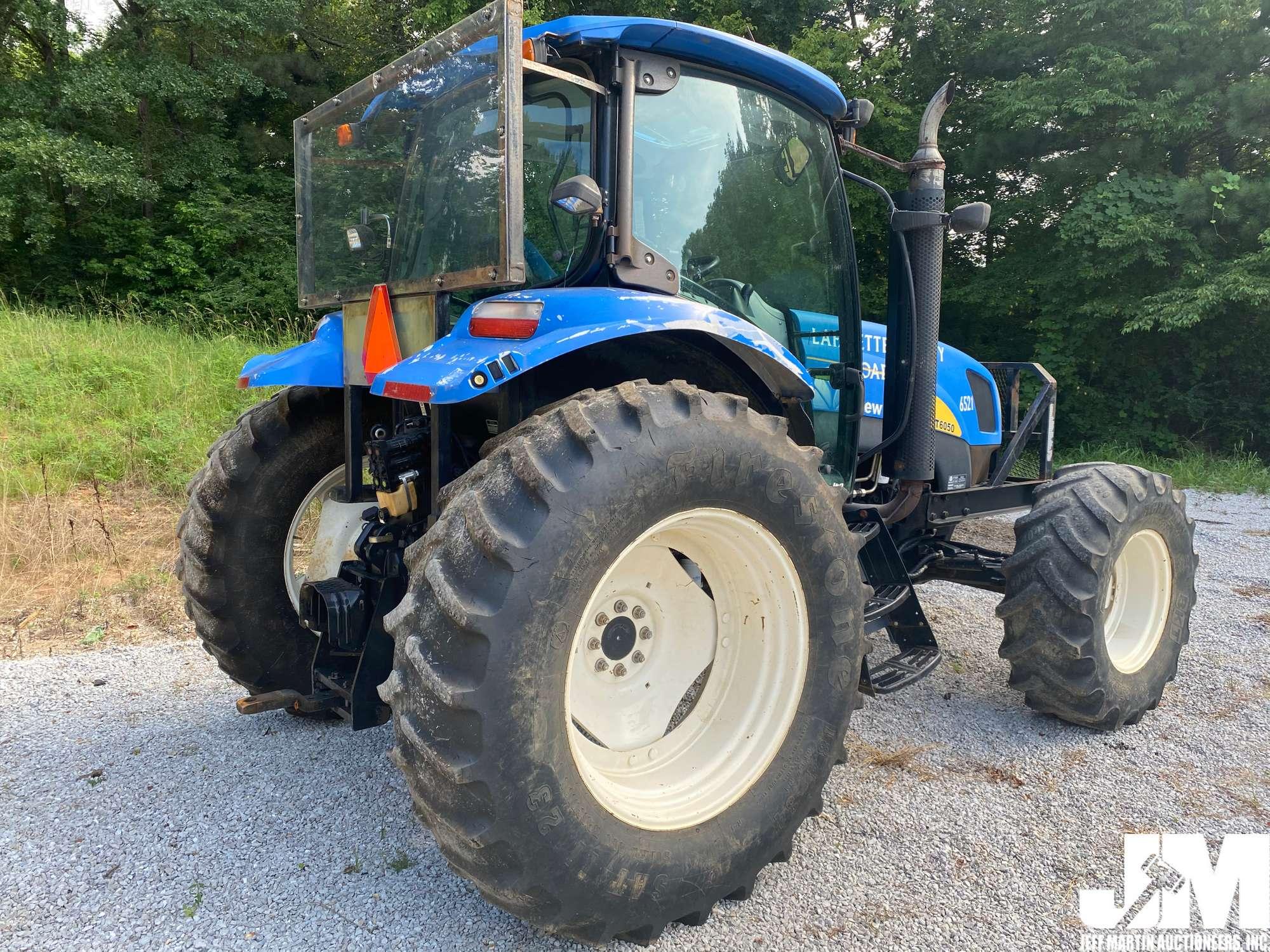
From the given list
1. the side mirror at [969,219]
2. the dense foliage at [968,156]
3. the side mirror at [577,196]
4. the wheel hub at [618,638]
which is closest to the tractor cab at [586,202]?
the side mirror at [577,196]

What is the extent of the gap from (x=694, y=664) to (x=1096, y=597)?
64.9 inches

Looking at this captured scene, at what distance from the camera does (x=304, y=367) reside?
277 cm

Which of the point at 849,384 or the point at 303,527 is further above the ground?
the point at 849,384

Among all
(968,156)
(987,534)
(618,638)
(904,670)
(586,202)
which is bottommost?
(987,534)

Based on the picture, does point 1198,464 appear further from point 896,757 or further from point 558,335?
point 558,335

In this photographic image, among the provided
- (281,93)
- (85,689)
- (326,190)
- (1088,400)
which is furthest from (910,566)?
(281,93)

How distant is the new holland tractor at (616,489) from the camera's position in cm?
177

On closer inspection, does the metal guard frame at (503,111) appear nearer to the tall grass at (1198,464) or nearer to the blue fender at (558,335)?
the blue fender at (558,335)

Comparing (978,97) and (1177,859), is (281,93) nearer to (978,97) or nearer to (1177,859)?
(978,97)

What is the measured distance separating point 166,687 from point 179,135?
11914mm

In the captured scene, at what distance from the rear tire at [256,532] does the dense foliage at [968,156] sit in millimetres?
9350

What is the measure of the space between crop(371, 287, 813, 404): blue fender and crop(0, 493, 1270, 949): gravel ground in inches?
50.8

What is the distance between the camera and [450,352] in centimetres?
207

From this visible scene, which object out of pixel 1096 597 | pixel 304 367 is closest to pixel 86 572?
pixel 304 367
